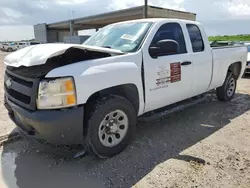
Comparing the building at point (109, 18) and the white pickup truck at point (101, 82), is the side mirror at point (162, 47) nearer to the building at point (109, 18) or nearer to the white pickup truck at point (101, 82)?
the white pickup truck at point (101, 82)

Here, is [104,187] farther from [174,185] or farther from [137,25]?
[137,25]

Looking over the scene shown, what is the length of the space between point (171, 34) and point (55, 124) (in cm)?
260

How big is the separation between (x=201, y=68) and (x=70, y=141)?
2.99 m

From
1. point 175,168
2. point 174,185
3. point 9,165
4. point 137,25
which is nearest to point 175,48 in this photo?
point 137,25

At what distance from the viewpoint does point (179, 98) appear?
4469 mm

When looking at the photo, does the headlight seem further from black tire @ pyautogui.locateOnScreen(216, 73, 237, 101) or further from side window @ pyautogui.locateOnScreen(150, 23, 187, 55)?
black tire @ pyautogui.locateOnScreen(216, 73, 237, 101)

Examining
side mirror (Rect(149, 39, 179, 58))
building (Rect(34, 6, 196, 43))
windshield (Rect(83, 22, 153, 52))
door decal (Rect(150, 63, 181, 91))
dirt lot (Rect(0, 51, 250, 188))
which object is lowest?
dirt lot (Rect(0, 51, 250, 188))

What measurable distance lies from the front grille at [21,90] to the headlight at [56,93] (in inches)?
3.8

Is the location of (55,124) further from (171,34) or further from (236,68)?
(236,68)

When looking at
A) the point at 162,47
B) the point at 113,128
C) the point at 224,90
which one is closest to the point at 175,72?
the point at 162,47

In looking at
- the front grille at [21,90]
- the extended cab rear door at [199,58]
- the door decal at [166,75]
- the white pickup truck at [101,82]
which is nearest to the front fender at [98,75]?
the white pickup truck at [101,82]

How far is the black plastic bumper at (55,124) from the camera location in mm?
2797

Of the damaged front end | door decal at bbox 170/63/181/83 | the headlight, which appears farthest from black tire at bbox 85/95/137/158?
door decal at bbox 170/63/181/83

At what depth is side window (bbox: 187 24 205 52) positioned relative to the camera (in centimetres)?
476
